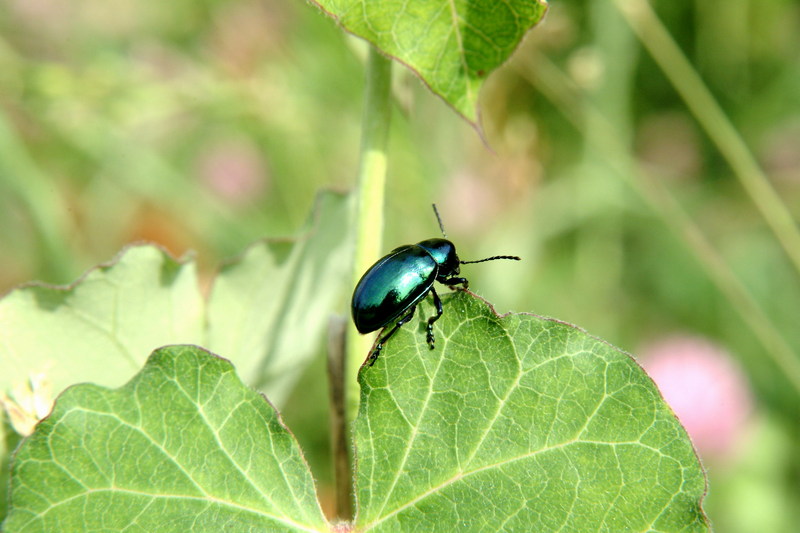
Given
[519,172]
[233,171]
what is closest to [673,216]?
[519,172]

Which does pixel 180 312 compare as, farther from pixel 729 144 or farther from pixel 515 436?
pixel 729 144

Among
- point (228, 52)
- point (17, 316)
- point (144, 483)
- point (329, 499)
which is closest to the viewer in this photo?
point (144, 483)

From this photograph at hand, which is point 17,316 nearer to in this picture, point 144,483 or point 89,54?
point 144,483

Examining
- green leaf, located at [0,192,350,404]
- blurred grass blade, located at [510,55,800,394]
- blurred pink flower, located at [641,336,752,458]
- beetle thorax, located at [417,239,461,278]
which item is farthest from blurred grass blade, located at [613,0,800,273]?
green leaf, located at [0,192,350,404]

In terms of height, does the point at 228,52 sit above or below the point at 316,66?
below

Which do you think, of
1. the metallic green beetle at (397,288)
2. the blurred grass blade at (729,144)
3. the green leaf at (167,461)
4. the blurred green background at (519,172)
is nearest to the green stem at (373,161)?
the metallic green beetle at (397,288)

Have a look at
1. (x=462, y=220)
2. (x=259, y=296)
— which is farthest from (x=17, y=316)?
(x=462, y=220)
